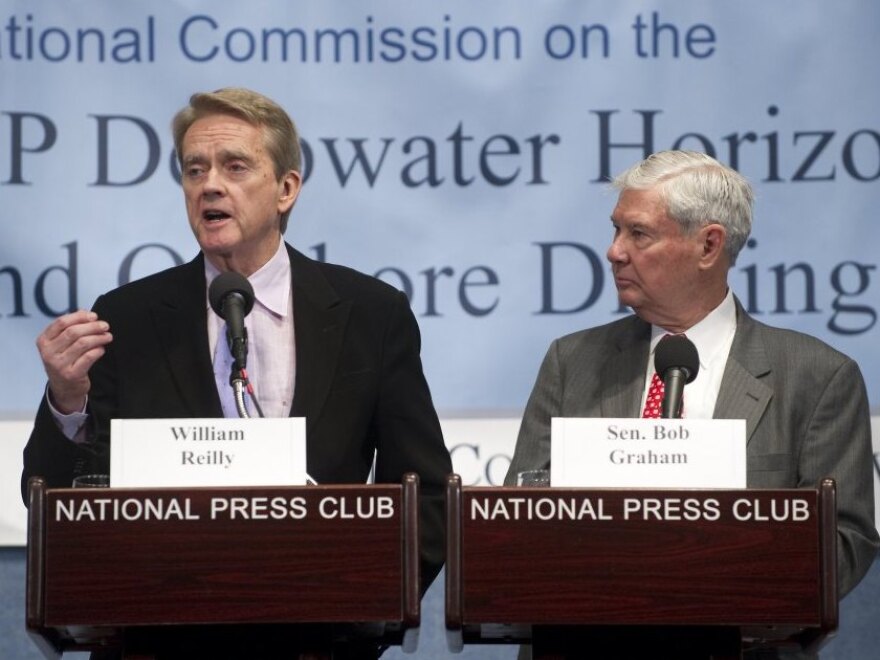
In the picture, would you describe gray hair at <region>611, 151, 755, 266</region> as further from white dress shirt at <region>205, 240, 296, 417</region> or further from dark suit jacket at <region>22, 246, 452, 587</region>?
white dress shirt at <region>205, 240, 296, 417</region>

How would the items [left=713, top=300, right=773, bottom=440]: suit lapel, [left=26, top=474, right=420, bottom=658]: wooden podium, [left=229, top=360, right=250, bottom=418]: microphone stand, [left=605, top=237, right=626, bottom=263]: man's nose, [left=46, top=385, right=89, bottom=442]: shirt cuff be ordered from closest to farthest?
[left=26, top=474, right=420, bottom=658]: wooden podium, [left=229, top=360, right=250, bottom=418]: microphone stand, [left=46, top=385, right=89, bottom=442]: shirt cuff, [left=713, top=300, right=773, bottom=440]: suit lapel, [left=605, top=237, right=626, bottom=263]: man's nose

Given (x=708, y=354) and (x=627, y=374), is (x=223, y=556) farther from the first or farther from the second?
(x=708, y=354)

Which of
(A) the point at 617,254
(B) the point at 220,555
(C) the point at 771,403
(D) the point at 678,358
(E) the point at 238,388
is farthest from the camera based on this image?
(A) the point at 617,254

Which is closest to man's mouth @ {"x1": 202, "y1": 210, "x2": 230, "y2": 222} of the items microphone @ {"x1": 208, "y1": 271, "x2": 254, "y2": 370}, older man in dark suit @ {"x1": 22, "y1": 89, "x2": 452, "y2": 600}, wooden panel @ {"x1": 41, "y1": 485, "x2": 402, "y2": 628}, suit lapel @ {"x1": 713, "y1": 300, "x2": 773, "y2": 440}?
older man in dark suit @ {"x1": 22, "y1": 89, "x2": 452, "y2": 600}

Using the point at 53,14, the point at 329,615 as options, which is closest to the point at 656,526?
the point at 329,615

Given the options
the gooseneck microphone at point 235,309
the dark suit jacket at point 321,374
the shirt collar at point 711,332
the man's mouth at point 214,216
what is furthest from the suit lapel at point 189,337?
the shirt collar at point 711,332

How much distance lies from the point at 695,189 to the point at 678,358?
0.66 metres

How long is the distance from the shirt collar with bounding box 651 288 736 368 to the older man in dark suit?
480 millimetres

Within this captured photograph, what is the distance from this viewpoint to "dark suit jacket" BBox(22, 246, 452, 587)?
301 cm

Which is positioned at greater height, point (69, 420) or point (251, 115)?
point (251, 115)

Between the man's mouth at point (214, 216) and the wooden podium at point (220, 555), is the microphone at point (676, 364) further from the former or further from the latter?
the man's mouth at point (214, 216)

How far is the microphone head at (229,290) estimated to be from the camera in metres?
2.75

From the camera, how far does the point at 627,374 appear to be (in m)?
3.27

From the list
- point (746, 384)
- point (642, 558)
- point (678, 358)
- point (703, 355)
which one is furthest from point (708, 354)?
point (642, 558)
